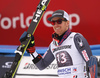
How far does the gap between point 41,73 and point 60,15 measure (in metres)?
2.04

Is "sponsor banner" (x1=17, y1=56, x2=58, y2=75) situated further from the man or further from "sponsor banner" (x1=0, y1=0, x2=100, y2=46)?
"sponsor banner" (x1=0, y1=0, x2=100, y2=46)

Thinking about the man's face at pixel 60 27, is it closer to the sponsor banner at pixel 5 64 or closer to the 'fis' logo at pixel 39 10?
the 'fis' logo at pixel 39 10

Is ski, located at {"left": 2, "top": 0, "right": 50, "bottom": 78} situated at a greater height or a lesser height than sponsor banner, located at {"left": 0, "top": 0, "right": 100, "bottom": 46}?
lesser

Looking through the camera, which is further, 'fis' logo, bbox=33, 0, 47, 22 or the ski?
'fis' logo, bbox=33, 0, 47, 22

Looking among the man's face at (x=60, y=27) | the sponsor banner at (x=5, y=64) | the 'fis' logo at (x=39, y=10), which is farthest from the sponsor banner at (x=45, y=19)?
the man's face at (x=60, y=27)

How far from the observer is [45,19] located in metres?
6.44

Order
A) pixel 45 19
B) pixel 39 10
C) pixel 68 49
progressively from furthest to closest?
pixel 45 19
pixel 39 10
pixel 68 49

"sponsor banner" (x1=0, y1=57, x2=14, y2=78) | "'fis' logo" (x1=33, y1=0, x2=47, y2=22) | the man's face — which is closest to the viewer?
the man's face

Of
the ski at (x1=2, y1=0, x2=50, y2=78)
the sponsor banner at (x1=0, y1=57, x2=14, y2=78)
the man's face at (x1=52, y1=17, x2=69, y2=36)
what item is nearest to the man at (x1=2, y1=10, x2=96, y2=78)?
the man's face at (x1=52, y1=17, x2=69, y2=36)

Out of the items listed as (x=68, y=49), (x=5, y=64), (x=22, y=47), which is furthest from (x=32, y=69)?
(x=68, y=49)

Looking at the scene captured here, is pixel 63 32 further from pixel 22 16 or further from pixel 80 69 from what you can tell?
pixel 22 16

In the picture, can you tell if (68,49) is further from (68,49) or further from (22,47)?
(22,47)

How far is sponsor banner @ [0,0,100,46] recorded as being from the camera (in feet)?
20.5

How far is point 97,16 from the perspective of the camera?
6254 millimetres
